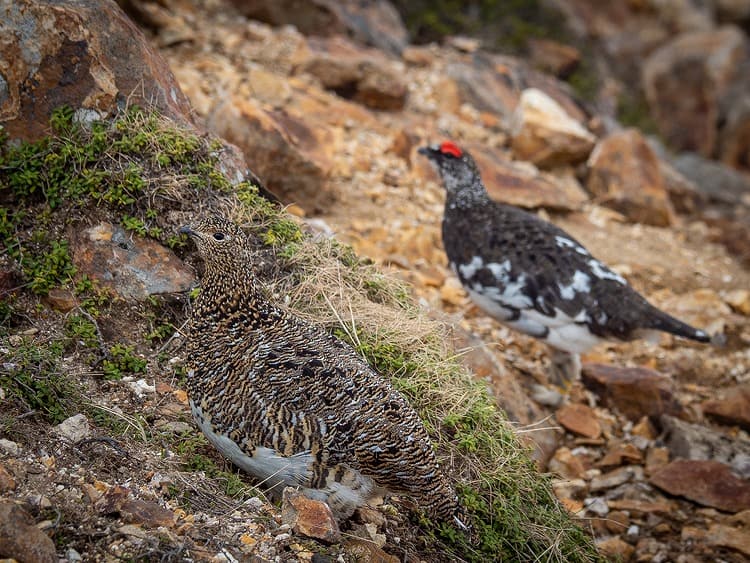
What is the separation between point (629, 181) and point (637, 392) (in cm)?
487

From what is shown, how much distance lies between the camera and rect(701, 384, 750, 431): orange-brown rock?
7.43 meters

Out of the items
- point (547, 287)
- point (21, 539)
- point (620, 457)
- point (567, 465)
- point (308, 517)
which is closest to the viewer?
point (21, 539)

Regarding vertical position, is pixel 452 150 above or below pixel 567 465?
above

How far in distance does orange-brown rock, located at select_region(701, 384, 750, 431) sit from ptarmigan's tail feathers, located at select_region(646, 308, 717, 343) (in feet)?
3.75

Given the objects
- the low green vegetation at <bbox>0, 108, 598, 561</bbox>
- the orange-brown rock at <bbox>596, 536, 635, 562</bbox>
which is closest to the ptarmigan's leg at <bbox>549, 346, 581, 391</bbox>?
the orange-brown rock at <bbox>596, 536, 635, 562</bbox>

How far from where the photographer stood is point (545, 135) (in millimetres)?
11227

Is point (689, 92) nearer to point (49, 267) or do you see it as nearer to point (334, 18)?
point (334, 18)

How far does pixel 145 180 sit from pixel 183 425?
1.77m

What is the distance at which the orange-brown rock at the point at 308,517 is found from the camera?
3.87 m

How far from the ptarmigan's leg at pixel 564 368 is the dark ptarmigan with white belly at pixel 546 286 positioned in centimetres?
1

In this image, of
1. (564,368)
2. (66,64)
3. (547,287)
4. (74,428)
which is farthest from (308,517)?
(564,368)

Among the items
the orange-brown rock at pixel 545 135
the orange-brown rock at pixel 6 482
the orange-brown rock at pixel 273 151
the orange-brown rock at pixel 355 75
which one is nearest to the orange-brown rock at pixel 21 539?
the orange-brown rock at pixel 6 482

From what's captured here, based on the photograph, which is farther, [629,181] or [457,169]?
[629,181]

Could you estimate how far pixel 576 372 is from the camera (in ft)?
25.6
